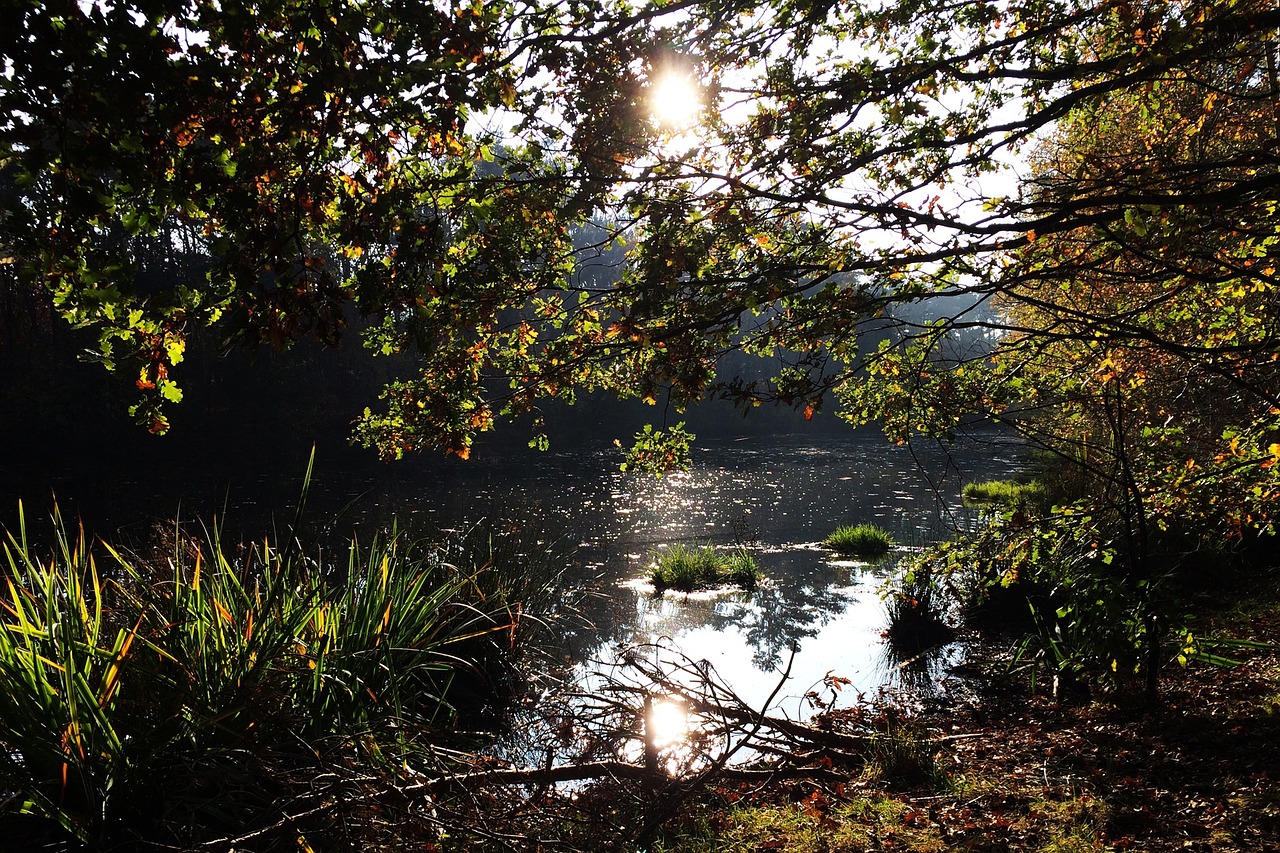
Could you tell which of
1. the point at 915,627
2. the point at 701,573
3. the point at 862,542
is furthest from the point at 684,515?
the point at 915,627

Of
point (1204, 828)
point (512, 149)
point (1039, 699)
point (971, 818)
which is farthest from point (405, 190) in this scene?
point (1039, 699)

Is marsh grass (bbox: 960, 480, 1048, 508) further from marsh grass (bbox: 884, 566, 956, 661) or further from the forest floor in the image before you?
the forest floor

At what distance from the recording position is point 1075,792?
429 cm

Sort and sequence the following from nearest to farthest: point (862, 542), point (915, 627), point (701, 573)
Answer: point (915, 627) → point (701, 573) → point (862, 542)

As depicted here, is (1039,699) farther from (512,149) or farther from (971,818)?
(512,149)

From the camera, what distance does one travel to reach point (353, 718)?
4.36 m

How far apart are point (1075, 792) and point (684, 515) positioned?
1536cm

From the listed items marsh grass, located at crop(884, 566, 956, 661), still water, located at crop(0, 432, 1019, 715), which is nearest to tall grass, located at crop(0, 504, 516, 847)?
still water, located at crop(0, 432, 1019, 715)

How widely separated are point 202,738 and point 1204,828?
4.50m

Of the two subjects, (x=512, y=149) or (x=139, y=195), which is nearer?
(x=139, y=195)

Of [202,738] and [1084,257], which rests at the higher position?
[1084,257]

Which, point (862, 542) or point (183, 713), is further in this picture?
point (862, 542)

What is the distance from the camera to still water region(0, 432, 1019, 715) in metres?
8.98

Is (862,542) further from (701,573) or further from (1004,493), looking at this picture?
(1004,493)
